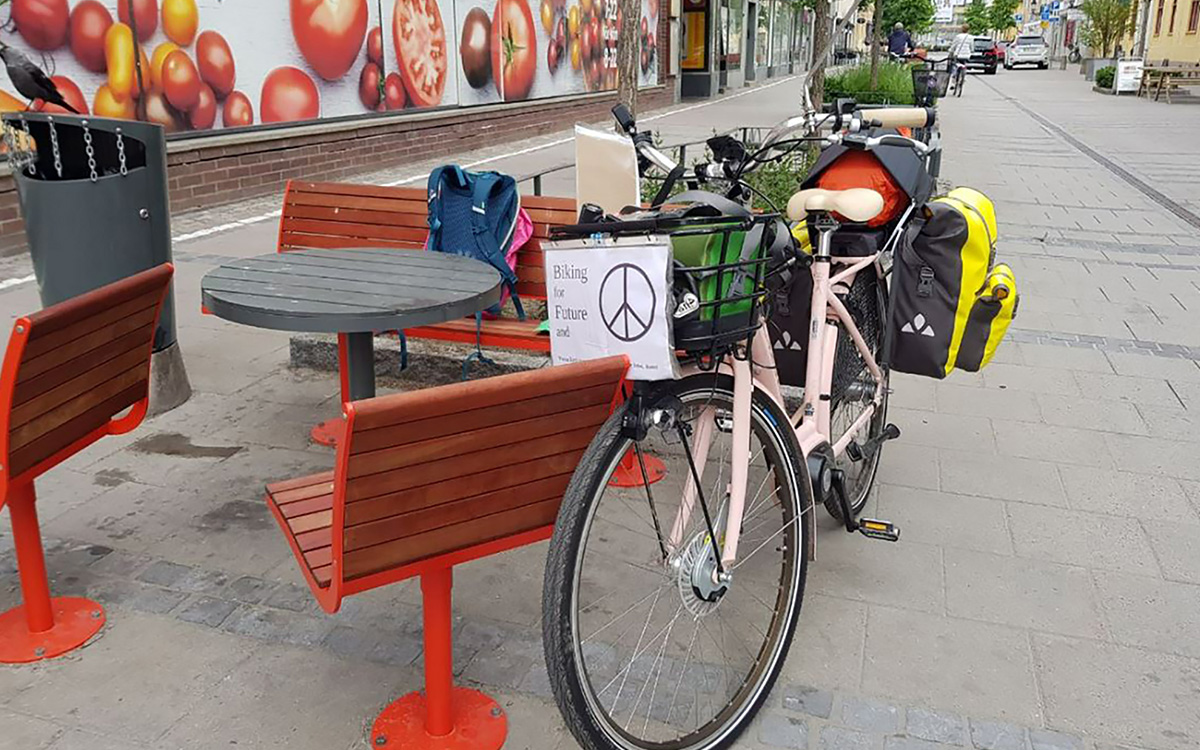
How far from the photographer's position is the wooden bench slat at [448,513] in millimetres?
1919

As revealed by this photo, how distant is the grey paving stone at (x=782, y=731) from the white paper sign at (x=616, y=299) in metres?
1.02

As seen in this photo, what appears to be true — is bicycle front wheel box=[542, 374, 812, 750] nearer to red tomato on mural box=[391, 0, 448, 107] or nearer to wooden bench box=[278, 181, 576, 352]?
wooden bench box=[278, 181, 576, 352]

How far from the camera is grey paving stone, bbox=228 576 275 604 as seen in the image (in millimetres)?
3047

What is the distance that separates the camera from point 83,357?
264cm

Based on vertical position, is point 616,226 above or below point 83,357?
above

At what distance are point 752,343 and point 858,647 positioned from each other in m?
1.02

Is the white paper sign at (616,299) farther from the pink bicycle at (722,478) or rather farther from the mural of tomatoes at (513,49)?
the mural of tomatoes at (513,49)

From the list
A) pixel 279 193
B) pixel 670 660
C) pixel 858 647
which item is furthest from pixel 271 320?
pixel 279 193

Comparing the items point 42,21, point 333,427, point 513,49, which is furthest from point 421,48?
point 333,427

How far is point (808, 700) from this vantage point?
2.62 meters

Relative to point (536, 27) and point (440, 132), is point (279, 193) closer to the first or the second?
point (440, 132)

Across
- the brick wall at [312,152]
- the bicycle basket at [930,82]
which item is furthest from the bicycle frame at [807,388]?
the bicycle basket at [930,82]

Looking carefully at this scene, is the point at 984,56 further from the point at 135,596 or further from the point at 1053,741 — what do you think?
the point at 135,596

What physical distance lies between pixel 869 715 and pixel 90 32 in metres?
8.23
